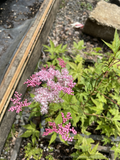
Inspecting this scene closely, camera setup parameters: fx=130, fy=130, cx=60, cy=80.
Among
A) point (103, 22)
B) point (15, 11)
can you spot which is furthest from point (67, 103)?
point (103, 22)

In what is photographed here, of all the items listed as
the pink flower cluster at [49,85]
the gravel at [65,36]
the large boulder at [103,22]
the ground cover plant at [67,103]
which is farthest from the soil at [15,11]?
the pink flower cluster at [49,85]

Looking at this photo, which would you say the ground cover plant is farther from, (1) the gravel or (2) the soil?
(2) the soil

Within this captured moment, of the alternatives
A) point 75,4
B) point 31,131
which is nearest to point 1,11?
point 31,131

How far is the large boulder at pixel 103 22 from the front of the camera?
3201 millimetres

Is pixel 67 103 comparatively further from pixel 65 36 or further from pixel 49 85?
pixel 65 36

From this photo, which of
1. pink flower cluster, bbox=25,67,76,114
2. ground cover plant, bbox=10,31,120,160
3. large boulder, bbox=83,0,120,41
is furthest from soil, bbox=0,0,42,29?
pink flower cluster, bbox=25,67,76,114

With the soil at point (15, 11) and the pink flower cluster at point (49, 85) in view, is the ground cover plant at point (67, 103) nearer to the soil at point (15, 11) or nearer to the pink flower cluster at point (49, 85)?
the pink flower cluster at point (49, 85)

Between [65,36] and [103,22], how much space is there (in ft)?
3.43

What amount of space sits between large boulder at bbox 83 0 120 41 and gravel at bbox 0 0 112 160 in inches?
8.6

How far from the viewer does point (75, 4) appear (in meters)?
4.43

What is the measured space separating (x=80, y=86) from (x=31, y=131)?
42.4 inches

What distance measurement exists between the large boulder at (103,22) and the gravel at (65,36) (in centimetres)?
22

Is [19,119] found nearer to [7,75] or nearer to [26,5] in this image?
[7,75]

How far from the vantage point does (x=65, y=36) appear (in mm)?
3664
